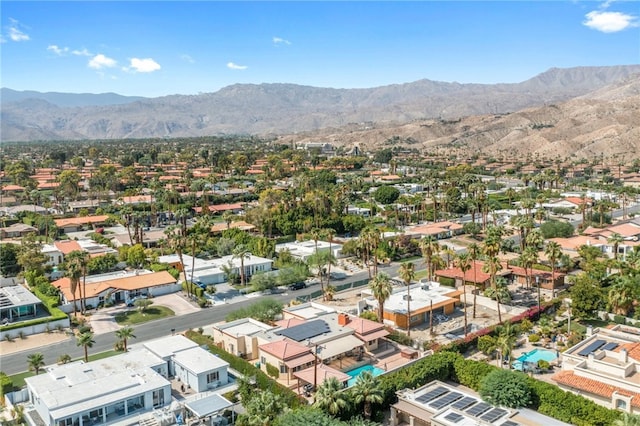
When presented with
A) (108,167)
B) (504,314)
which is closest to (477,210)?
(504,314)

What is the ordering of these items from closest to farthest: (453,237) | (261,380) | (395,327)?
1. (261,380)
2. (395,327)
3. (453,237)

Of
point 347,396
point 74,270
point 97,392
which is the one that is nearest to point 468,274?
point 347,396

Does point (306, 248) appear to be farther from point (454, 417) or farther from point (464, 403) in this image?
point (454, 417)

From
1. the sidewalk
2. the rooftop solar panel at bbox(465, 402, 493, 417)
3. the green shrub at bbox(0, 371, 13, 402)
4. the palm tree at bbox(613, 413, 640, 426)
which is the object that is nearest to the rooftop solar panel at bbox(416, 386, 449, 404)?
the rooftop solar panel at bbox(465, 402, 493, 417)

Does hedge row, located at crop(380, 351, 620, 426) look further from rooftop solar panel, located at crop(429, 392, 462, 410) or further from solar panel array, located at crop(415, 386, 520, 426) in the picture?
rooftop solar panel, located at crop(429, 392, 462, 410)

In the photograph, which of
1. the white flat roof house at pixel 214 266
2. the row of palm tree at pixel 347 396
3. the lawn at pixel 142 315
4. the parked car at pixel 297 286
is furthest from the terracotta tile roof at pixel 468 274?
the row of palm tree at pixel 347 396

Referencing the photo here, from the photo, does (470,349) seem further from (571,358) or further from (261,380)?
(261,380)
